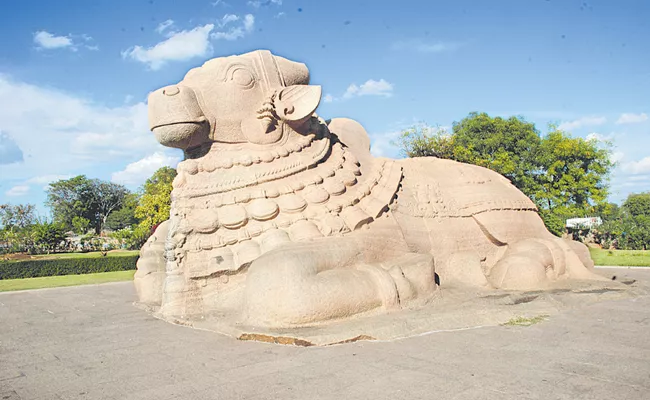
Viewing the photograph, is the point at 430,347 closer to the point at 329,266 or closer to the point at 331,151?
the point at 329,266

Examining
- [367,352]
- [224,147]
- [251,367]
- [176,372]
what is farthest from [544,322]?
[224,147]

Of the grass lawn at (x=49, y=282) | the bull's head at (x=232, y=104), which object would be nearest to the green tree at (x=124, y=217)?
the grass lawn at (x=49, y=282)

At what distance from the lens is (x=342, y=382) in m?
2.88

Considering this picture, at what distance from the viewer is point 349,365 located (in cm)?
317

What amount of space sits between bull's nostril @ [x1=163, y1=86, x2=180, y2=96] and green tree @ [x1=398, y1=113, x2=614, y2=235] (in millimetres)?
17710

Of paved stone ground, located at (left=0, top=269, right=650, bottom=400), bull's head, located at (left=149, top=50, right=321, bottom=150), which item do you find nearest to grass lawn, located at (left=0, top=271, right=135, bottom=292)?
paved stone ground, located at (left=0, top=269, right=650, bottom=400)

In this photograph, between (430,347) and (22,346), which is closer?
Answer: (430,347)

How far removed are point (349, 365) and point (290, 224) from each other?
1809 millimetres

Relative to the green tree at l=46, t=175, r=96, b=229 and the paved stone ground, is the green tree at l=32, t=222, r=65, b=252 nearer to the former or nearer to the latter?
the paved stone ground

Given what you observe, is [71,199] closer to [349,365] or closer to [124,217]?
[124,217]

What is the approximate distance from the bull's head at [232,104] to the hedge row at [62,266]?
11.6 metres

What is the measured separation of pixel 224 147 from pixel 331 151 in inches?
45.7

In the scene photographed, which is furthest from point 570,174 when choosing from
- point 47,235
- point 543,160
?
point 47,235

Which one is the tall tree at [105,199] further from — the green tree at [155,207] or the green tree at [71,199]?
the green tree at [155,207]
